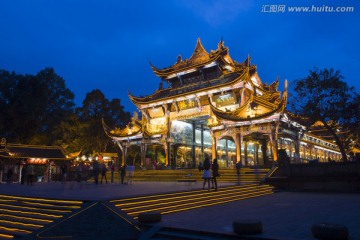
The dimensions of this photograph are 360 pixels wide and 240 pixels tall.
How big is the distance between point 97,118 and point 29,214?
1376 inches

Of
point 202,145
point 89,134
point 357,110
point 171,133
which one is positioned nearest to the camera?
point 357,110

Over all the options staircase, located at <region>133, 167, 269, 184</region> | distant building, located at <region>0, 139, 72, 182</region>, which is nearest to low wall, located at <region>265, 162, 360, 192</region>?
staircase, located at <region>133, 167, 269, 184</region>

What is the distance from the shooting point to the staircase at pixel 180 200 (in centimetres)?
963

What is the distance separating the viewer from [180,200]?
1140cm

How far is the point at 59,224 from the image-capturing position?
818 cm

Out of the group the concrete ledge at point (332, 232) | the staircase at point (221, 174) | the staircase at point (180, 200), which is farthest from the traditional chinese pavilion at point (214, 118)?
the concrete ledge at point (332, 232)

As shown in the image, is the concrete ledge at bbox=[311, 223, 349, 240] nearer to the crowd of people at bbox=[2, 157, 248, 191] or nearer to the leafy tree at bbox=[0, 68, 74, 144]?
the crowd of people at bbox=[2, 157, 248, 191]

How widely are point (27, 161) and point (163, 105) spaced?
51.9ft

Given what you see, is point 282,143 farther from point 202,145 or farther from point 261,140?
point 202,145

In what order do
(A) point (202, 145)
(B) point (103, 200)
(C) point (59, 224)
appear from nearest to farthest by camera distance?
(C) point (59, 224) → (B) point (103, 200) → (A) point (202, 145)

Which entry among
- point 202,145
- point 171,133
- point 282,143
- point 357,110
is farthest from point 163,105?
point 357,110

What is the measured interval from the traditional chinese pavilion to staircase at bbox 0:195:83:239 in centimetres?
1828

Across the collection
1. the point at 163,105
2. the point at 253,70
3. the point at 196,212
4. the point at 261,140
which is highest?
the point at 253,70

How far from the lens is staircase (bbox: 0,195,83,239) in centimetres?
864
